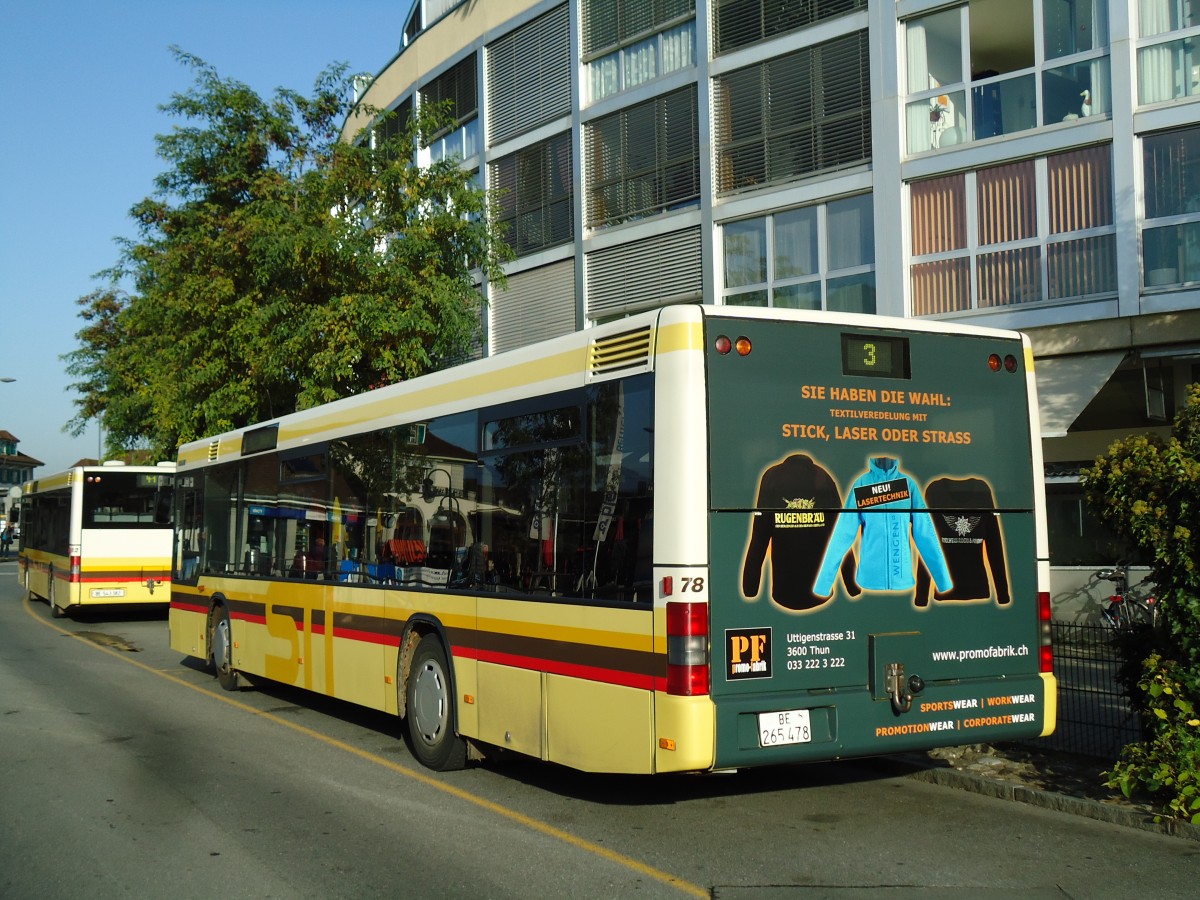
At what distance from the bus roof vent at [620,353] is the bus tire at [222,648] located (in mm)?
7714

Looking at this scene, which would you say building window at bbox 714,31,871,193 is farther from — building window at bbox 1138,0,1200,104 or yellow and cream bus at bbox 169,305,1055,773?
yellow and cream bus at bbox 169,305,1055,773

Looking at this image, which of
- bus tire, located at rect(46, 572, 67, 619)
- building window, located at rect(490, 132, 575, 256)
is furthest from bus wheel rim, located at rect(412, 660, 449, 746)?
bus tire, located at rect(46, 572, 67, 619)

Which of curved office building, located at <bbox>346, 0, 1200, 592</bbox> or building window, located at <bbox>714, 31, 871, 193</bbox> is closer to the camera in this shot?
curved office building, located at <bbox>346, 0, 1200, 592</bbox>

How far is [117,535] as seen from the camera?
24.1m

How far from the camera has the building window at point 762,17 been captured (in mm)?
20781

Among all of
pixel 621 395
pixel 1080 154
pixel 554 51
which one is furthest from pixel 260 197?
pixel 621 395

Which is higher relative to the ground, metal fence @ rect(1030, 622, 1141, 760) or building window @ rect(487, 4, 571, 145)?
building window @ rect(487, 4, 571, 145)

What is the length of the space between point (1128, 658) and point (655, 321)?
3951 mm

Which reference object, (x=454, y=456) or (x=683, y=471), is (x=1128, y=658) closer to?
(x=683, y=471)

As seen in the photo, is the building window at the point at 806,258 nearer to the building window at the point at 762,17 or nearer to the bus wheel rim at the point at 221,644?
the building window at the point at 762,17

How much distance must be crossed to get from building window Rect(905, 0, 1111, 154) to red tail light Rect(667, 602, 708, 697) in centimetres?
1402

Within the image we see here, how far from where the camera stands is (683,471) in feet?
22.1

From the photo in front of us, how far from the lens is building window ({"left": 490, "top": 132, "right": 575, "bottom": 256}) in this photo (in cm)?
2605

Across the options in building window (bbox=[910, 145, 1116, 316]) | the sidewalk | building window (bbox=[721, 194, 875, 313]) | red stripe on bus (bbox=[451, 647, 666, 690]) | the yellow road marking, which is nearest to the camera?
the yellow road marking
